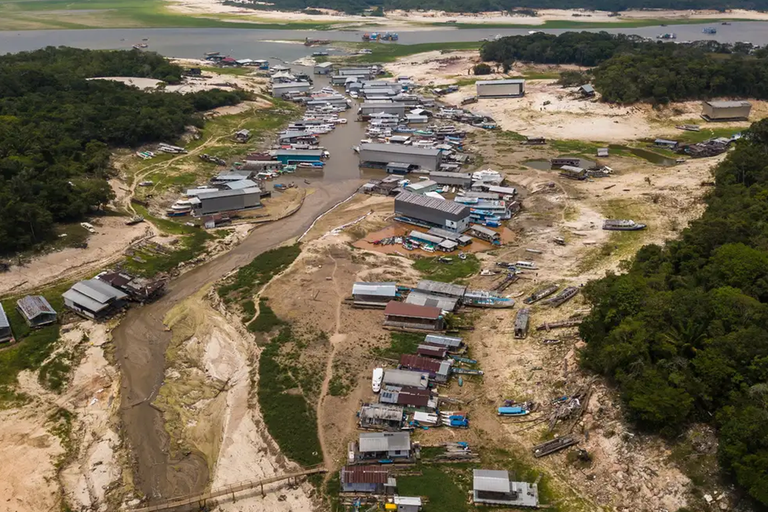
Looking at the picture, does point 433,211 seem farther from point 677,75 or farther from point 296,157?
point 677,75

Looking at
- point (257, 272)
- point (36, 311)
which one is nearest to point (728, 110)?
point (257, 272)

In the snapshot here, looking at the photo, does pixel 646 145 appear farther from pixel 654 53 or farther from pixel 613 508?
pixel 613 508

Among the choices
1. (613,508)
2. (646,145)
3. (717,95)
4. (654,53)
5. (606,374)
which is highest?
(654,53)

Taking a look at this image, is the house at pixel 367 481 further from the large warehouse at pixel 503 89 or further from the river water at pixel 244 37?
the river water at pixel 244 37

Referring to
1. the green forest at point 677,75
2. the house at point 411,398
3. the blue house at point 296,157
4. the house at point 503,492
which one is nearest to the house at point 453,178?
the blue house at point 296,157

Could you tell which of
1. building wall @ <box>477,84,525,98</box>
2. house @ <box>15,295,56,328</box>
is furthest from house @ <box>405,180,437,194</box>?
building wall @ <box>477,84,525,98</box>

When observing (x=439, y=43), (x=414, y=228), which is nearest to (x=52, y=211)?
(x=414, y=228)

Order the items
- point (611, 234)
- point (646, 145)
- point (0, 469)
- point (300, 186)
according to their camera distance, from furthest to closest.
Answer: point (646, 145) < point (300, 186) < point (611, 234) < point (0, 469)
